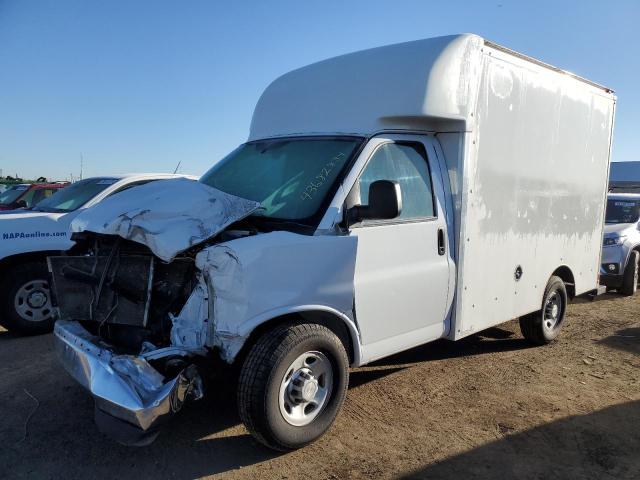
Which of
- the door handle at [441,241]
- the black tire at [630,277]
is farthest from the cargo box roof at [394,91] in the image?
the black tire at [630,277]

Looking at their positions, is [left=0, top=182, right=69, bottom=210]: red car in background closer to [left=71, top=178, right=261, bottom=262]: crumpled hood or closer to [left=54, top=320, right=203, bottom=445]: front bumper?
[left=71, top=178, right=261, bottom=262]: crumpled hood

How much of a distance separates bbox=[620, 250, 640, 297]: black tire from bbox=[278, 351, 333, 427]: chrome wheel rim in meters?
7.64

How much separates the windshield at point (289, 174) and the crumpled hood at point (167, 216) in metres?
0.30

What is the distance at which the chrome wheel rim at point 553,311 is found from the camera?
587cm

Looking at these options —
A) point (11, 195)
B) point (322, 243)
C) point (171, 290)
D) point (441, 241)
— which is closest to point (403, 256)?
point (441, 241)

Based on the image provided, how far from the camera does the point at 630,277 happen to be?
9.09 m

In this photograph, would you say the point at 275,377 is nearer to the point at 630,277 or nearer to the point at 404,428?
the point at 404,428

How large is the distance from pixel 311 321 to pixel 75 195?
4688 millimetres

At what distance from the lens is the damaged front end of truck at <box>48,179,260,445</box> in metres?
2.94

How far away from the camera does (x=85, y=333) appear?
3.48m

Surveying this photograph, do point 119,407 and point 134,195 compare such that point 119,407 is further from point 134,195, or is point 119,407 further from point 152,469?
point 134,195

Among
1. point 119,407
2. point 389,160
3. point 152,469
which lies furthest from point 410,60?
point 152,469

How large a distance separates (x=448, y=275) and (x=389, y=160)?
110 centimetres

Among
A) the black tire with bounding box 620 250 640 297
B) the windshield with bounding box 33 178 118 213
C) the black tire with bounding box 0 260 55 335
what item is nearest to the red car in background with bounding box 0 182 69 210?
the windshield with bounding box 33 178 118 213
